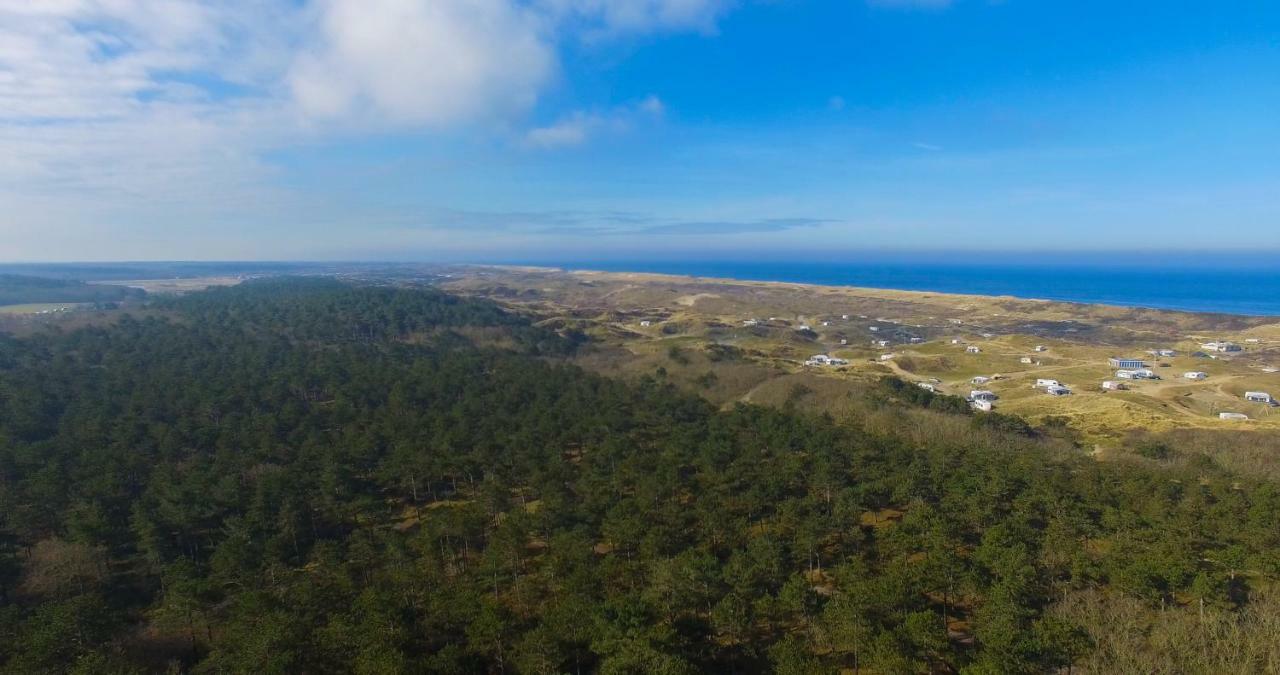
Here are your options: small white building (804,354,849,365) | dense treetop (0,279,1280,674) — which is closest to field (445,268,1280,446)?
small white building (804,354,849,365)

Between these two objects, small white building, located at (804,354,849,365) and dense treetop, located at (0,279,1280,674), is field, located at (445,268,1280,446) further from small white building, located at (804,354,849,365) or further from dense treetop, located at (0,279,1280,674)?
dense treetop, located at (0,279,1280,674)

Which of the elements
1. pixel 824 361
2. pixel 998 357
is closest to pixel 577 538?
pixel 824 361

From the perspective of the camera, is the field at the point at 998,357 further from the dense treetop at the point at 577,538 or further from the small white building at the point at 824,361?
the dense treetop at the point at 577,538

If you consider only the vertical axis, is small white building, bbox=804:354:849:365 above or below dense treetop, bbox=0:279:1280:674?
above

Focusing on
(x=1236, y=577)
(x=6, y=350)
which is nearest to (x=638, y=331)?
(x=6, y=350)

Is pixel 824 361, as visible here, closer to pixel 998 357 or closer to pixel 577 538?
pixel 998 357

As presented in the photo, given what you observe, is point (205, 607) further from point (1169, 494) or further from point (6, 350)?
point (6, 350)
